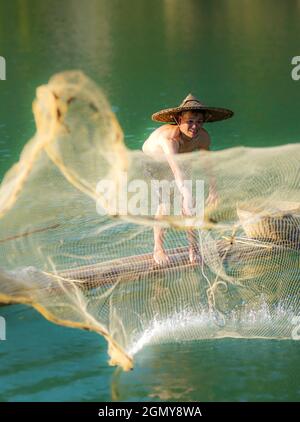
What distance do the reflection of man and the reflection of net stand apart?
0.24 feet

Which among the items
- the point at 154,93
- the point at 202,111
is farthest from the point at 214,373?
the point at 154,93

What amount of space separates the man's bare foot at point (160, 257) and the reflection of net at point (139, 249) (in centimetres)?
4

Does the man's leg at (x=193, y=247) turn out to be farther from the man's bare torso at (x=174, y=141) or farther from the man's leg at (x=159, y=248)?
the man's bare torso at (x=174, y=141)

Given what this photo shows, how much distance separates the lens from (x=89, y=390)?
15.2 feet

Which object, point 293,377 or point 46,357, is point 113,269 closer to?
point 46,357

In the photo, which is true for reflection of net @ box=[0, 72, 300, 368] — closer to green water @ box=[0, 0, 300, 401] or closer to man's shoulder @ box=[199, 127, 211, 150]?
green water @ box=[0, 0, 300, 401]

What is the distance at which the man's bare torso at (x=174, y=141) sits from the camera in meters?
5.47

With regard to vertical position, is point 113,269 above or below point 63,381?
above

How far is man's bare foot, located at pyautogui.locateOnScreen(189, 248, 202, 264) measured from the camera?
17.4 ft

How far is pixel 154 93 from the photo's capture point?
13.9 meters

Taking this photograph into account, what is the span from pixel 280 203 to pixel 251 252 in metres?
0.40

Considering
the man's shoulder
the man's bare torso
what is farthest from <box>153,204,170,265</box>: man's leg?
the man's shoulder
